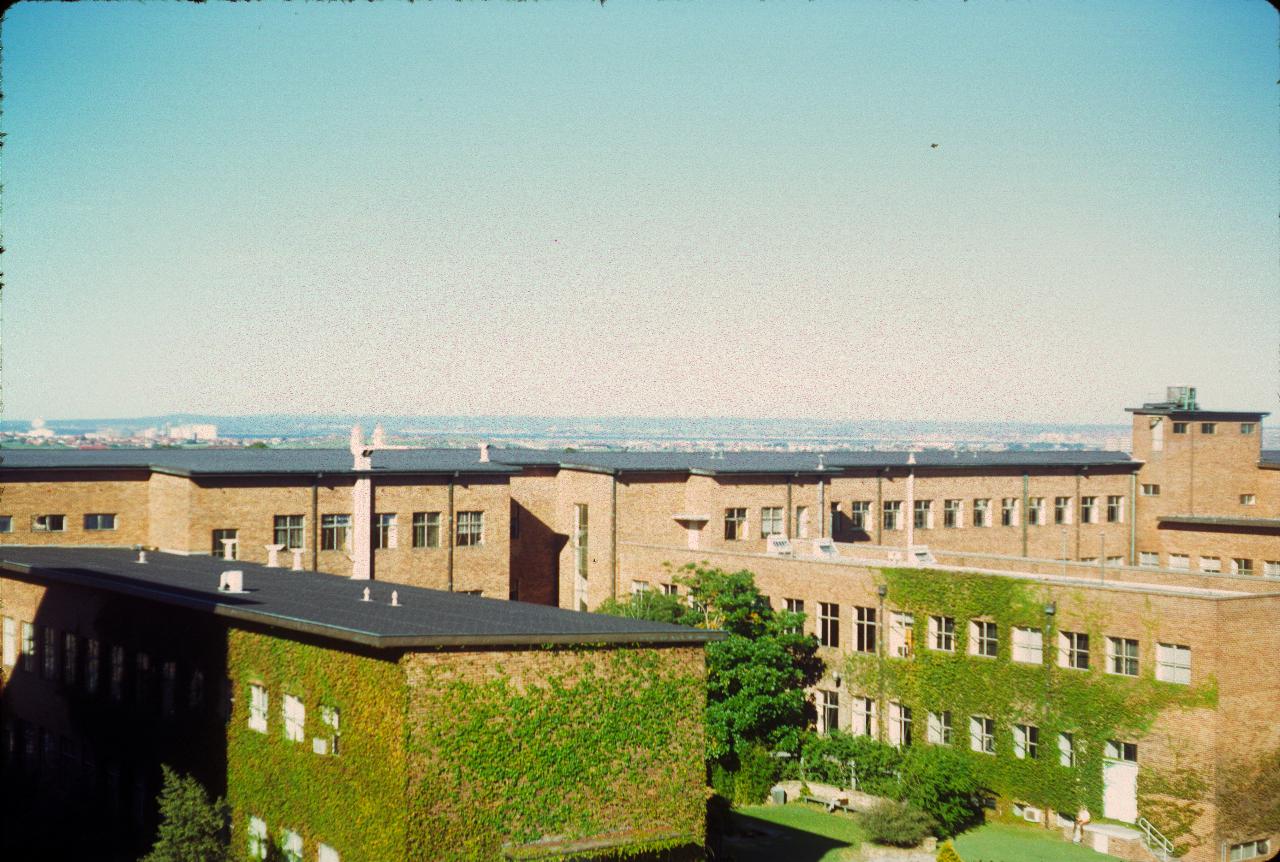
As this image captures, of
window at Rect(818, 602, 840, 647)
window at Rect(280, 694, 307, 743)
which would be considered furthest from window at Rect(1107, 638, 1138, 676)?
window at Rect(280, 694, 307, 743)

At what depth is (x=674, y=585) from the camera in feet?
189

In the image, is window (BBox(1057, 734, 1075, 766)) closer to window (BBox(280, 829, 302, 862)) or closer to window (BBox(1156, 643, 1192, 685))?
window (BBox(1156, 643, 1192, 685))

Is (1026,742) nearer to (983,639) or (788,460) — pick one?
(983,639)

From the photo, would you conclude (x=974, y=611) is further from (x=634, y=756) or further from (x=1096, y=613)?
(x=634, y=756)

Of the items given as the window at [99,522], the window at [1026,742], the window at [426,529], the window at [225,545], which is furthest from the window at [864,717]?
the window at [99,522]

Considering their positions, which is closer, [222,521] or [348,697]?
[348,697]

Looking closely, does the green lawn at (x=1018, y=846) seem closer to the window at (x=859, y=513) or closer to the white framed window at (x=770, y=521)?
the white framed window at (x=770, y=521)

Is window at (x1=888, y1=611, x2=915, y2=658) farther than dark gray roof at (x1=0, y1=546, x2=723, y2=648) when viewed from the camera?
Yes

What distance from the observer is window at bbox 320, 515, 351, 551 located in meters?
56.5

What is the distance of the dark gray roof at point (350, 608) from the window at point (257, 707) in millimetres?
1856

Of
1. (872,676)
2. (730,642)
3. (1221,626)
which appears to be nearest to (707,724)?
(730,642)

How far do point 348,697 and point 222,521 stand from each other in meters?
Answer: 28.1

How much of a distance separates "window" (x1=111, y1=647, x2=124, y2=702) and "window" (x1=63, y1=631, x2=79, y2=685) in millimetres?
2792

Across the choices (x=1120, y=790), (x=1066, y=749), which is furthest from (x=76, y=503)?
(x=1120, y=790)
